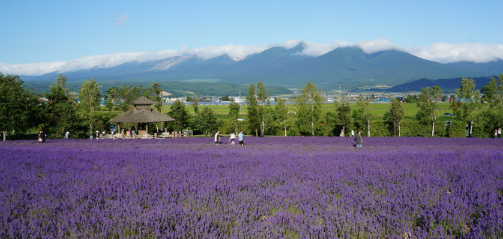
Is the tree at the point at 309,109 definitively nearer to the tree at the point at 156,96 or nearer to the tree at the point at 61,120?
the tree at the point at 156,96

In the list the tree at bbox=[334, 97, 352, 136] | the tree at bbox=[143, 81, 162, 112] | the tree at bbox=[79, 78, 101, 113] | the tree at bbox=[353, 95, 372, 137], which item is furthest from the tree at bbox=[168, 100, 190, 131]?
the tree at bbox=[353, 95, 372, 137]

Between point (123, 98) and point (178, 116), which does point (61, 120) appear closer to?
point (178, 116)

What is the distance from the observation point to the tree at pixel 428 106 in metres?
41.0

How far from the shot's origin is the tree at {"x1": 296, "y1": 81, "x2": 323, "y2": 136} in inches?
1745

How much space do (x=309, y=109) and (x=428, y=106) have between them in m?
14.4

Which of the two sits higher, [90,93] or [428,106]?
[90,93]

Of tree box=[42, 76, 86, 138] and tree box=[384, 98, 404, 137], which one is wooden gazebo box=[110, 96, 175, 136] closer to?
tree box=[42, 76, 86, 138]

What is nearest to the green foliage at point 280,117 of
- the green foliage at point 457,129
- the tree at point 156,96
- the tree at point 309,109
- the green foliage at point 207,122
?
the tree at point 309,109

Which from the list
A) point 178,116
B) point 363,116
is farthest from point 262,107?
point 363,116

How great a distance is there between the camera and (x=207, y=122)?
48.8m

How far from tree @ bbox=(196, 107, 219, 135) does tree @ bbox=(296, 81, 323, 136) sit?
12194 millimetres

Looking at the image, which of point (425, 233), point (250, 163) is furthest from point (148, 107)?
point (425, 233)

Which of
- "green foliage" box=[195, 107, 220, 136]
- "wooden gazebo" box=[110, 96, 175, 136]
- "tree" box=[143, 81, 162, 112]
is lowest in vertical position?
"green foliage" box=[195, 107, 220, 136]

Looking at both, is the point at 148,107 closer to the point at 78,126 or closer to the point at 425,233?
the point at 78,126
